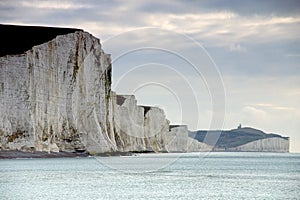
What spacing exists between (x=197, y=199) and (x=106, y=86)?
46.2 m

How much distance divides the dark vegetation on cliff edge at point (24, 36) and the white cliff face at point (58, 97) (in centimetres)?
131

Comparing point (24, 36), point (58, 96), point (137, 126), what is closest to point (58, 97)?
point (58, 96)

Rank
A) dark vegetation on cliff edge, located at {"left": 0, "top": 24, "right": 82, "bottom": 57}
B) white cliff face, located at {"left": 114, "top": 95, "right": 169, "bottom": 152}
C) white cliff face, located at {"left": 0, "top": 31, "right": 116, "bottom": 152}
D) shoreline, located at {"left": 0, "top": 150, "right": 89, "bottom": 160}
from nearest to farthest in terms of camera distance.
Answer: shoreline, located at {"left": 0, "top": 150, "right": 89, "bottom": 160} < white cliff face, located at {"left": 0, "top": 31, "right": 116, "bottom": 152} < dark vegetation on cliff edge, located at {"left": 0, "top": 24, "right": 82, "bottom": 57} < white cliff face, located at {"left": 114, "top": 95, "right": 169, "bottom": 152}

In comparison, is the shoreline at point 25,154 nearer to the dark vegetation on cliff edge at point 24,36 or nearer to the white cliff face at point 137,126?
the dark vegetation on cliff edge at point 24,36

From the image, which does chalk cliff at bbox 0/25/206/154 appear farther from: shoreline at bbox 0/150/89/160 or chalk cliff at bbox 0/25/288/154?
shoreline at bbox 0/150/89/160

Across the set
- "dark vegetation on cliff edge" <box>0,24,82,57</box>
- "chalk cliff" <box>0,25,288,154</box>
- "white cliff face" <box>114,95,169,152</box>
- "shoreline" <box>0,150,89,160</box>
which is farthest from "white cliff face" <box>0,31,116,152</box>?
"white cliff face" <box>114,95,169,152</box>

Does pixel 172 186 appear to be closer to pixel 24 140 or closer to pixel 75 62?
pixel 24 140

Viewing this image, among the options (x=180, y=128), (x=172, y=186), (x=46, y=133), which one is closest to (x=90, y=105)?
(x=46, y=133)

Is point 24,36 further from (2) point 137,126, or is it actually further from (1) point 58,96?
(2) point 137,126

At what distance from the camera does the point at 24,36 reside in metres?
63.2

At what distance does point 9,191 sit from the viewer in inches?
1211

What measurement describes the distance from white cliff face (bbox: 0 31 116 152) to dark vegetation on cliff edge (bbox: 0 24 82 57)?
1308mm

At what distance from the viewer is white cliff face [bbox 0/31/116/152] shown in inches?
2077

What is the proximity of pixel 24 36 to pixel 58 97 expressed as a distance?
690cm
